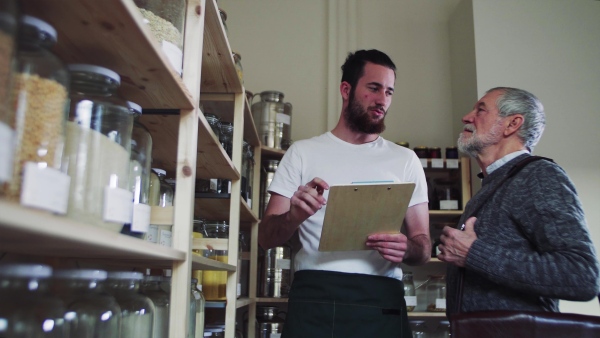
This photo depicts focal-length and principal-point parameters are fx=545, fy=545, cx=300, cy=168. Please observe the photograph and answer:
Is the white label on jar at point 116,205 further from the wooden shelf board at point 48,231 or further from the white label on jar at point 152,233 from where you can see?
the white label on jar at point 152,233

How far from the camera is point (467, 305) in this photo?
1.56 m

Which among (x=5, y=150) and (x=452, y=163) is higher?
(x=452, y=163)

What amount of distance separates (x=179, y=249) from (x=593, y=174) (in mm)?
2853

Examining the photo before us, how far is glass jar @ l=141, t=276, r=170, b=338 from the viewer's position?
1248 millimetres

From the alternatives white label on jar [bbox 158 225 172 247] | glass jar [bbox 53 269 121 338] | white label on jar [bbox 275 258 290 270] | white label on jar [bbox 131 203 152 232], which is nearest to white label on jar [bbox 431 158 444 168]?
white label on jar [bbox 275 258 290 270]

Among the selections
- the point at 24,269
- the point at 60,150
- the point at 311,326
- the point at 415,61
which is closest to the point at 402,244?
the point at 311,326

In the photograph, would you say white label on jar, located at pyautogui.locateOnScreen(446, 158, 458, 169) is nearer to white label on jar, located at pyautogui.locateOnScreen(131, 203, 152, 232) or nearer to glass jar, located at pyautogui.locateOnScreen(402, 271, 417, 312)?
glass jar, located at pyautogui.locateOnScreen(402, 271, 417, 312)

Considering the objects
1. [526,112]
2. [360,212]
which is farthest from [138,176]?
[526,112]

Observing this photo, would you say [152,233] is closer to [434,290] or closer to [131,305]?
[131,305]

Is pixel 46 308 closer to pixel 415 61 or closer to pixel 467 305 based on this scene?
pixel 467 305

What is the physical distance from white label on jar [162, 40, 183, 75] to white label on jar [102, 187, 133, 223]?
318 millimetres

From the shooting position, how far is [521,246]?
4.92 ft

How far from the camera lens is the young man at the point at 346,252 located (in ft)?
5.57

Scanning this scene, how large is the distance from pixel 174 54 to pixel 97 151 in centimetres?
32
